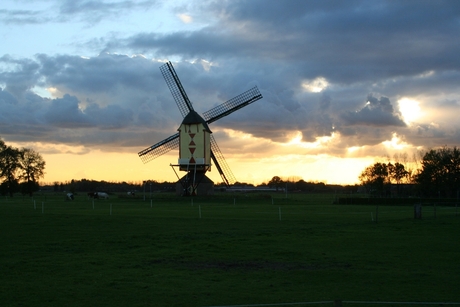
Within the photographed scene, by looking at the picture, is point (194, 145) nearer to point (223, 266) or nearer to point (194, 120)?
point (194, 120)

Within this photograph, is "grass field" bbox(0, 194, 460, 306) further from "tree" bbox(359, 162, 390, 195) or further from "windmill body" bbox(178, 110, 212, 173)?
"tree" bbox(359, 162, 390, 195)

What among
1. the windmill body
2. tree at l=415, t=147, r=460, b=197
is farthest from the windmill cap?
tree at l=415, t=147, r=460, b=197

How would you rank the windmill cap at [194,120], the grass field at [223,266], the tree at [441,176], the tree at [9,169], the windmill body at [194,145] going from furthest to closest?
the tree at [9,169] → the tree at [441,176] → the windmill cap at [194,120] → the windmill body at [194,145] → the grass field at [223,266]

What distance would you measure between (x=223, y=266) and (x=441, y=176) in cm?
9577

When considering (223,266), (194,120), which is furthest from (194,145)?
(223,266)

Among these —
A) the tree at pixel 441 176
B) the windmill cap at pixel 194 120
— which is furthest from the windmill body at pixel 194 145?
the tree at pixel 441 176

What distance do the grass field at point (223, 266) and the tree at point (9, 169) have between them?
97.8 m

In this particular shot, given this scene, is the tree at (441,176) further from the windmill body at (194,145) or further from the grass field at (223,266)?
the grass field at (223,266)

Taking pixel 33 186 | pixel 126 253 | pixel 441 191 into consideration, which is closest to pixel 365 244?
pixel 126 253

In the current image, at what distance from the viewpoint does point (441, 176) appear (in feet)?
344

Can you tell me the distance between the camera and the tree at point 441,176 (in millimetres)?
103812

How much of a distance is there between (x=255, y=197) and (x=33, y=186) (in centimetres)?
6125

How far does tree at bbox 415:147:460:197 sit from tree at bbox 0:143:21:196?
83806 millimetres

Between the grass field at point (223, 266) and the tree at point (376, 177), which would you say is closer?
the grass field at point (223, 266)
